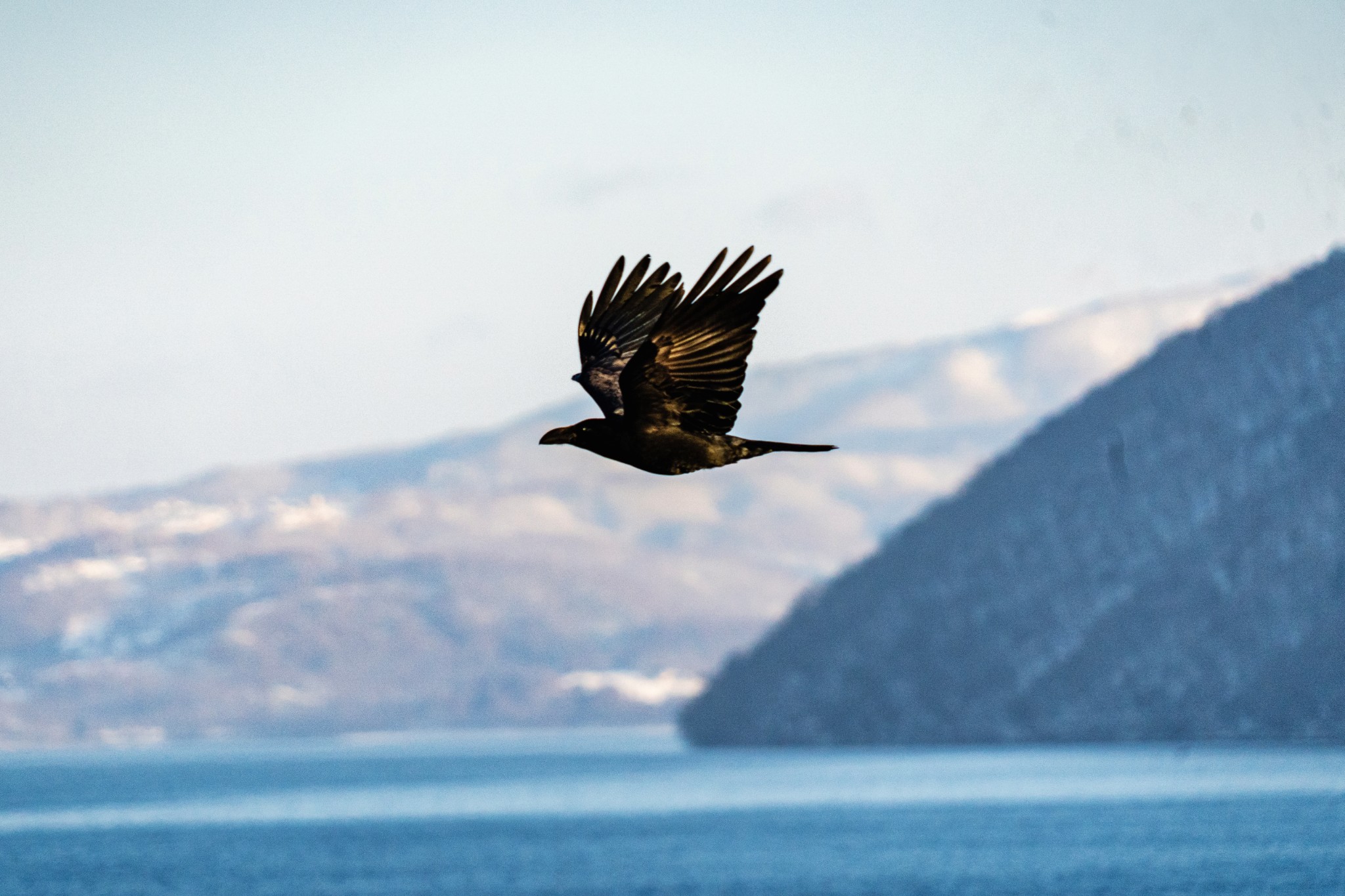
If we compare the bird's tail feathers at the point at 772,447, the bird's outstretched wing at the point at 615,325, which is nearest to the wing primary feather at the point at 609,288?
the bird's outstretched wing at the point at 615,325

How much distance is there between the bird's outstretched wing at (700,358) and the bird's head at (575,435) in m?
0.35

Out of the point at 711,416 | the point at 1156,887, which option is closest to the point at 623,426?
the point at 711,416

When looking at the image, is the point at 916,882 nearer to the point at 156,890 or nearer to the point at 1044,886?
the point at 1044,886

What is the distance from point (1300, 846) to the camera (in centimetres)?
18750

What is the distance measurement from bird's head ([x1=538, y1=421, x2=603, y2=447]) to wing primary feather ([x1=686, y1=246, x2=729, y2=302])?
1.32 m

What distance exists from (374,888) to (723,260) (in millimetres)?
173235

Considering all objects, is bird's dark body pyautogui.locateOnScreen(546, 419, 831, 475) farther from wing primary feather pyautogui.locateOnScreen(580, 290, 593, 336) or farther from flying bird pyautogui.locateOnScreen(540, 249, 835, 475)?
wing primary feather pyautogui.locateOnScreen(580, 290, 593, 336)

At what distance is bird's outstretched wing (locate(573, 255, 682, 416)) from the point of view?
1964 cm

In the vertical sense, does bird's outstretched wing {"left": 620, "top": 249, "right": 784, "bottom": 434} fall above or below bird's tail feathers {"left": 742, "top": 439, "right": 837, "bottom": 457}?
above

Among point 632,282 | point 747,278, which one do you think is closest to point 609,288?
point 632,282

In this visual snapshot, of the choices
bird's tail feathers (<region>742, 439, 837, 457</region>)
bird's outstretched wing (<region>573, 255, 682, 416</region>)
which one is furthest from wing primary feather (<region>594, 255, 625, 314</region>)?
bird's tail feathers (<region>742, 439, 837, 457</region>)

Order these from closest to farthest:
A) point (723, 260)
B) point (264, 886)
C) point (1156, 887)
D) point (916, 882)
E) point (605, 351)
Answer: point (723, 260) < point (605, 351) < point (1156, 887) < point (916, 882) < point (264, 886)

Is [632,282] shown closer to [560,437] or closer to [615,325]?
[615,325]

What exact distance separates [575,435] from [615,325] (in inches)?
87.9
